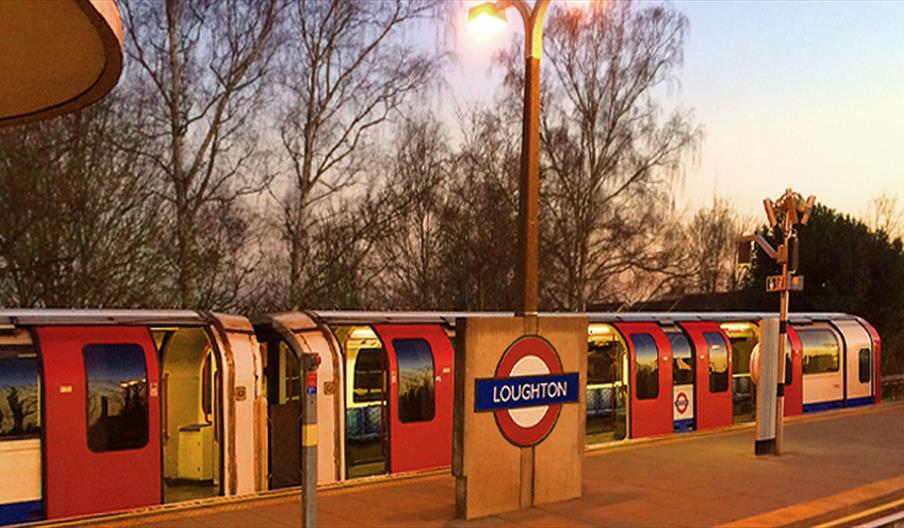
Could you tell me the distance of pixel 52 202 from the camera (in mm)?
17953

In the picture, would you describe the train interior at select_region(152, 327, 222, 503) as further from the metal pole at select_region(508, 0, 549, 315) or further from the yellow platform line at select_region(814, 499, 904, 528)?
the yellow platform line at select_region(814, 499, 904, 528)

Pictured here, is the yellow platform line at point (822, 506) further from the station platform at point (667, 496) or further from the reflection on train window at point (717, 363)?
the reflection on train window at point (717, 363)

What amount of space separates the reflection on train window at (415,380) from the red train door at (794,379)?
10162 millimetres

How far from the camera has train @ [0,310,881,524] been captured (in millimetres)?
10297

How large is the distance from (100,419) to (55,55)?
538 centimetres

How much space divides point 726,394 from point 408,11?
13.7 m

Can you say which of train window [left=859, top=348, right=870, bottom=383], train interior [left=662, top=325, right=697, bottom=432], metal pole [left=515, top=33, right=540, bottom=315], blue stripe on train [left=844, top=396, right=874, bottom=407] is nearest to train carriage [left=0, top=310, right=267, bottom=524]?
metal pole [left=515, top=33, right=540, bottom=315]

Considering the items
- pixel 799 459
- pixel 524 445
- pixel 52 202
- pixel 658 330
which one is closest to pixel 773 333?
pixel 799 459

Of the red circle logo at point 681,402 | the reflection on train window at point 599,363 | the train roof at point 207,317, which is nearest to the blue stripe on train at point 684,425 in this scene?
the red circle logo at point 681,402

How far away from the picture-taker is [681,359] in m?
18.2

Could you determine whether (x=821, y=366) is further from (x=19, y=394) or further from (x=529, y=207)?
(x=19, y=394)

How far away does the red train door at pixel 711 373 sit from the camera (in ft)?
60.7

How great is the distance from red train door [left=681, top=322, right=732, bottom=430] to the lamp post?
28.4 feet

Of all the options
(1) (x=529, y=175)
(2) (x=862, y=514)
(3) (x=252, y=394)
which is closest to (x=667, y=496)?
(2) (x=862, y=514)
